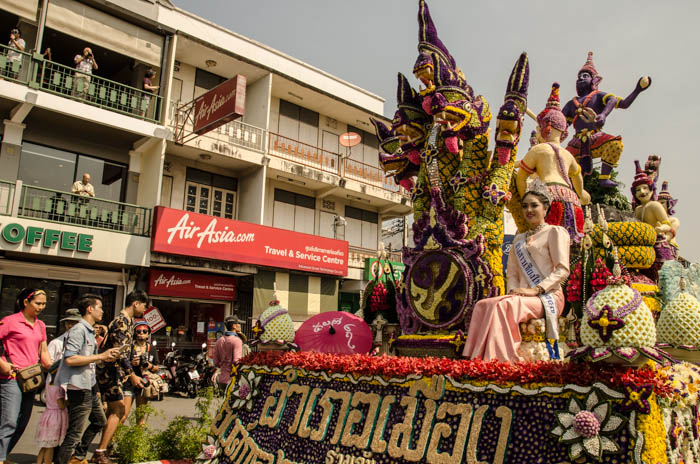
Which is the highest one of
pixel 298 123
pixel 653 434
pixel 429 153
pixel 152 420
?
pixel 298 123

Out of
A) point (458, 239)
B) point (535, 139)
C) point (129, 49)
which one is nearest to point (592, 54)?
point (535, 139)

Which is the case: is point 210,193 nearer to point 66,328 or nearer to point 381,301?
point 66,328

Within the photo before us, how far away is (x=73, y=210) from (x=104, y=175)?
221cm

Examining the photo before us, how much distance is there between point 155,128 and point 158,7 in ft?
12.4

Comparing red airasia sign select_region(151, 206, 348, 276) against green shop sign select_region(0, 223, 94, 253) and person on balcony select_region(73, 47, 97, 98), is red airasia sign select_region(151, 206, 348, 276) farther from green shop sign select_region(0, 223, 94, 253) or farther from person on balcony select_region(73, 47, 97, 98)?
person on balcony select_region(73, 47, 97, 98)

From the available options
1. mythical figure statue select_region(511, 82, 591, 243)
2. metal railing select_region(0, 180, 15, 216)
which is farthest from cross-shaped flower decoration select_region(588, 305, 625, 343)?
metal railing select_region(0, 180, 15, 216)

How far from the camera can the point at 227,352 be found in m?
7.94

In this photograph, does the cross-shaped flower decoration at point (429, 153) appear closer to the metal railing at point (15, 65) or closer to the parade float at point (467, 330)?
the parade float at point (467, 330)

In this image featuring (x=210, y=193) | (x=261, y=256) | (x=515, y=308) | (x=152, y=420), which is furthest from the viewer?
(x=210, y=193)

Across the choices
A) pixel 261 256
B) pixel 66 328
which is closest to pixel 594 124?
pixel 66 328

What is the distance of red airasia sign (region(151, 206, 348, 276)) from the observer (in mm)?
14172

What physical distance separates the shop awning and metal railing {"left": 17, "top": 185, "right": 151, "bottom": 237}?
13.6 feet

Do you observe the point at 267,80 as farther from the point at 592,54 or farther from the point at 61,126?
the point at 592,54

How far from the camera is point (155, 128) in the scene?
14469 millimetres
